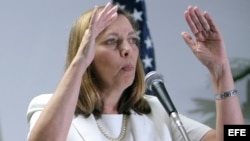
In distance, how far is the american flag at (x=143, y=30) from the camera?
204cm

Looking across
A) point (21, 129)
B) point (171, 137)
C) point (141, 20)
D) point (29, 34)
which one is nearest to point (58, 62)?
point (29, 34)

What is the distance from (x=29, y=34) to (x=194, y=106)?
2.95 feet

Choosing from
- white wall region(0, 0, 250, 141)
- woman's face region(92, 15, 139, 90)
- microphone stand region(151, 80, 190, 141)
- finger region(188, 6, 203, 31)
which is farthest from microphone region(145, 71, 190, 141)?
white wall region(0, 0, 250, 141)

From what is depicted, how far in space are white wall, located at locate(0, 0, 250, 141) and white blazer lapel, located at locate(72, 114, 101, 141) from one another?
0.61m

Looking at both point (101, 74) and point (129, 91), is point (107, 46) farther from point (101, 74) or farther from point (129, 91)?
point (129, 91)

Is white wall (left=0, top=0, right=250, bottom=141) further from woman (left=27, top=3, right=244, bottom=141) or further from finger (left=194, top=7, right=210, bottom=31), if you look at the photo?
finger (left=194, top=7, right=210, bottom=31)

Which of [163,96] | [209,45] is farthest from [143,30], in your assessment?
[163,96]

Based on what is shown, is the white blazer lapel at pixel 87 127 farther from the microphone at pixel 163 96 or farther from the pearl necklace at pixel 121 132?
the microphone at pixel 163 96

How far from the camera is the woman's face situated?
1270 mm

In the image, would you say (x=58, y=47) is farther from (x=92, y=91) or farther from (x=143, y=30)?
(x=92, y=91)

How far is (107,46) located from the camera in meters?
1.29

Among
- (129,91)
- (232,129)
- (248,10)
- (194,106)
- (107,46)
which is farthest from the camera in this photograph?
(248,10)

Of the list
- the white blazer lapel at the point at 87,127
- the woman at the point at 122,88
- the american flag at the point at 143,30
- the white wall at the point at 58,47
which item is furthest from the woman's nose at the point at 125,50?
the american flag at the point at 143,30

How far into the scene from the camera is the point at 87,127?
1237mm
